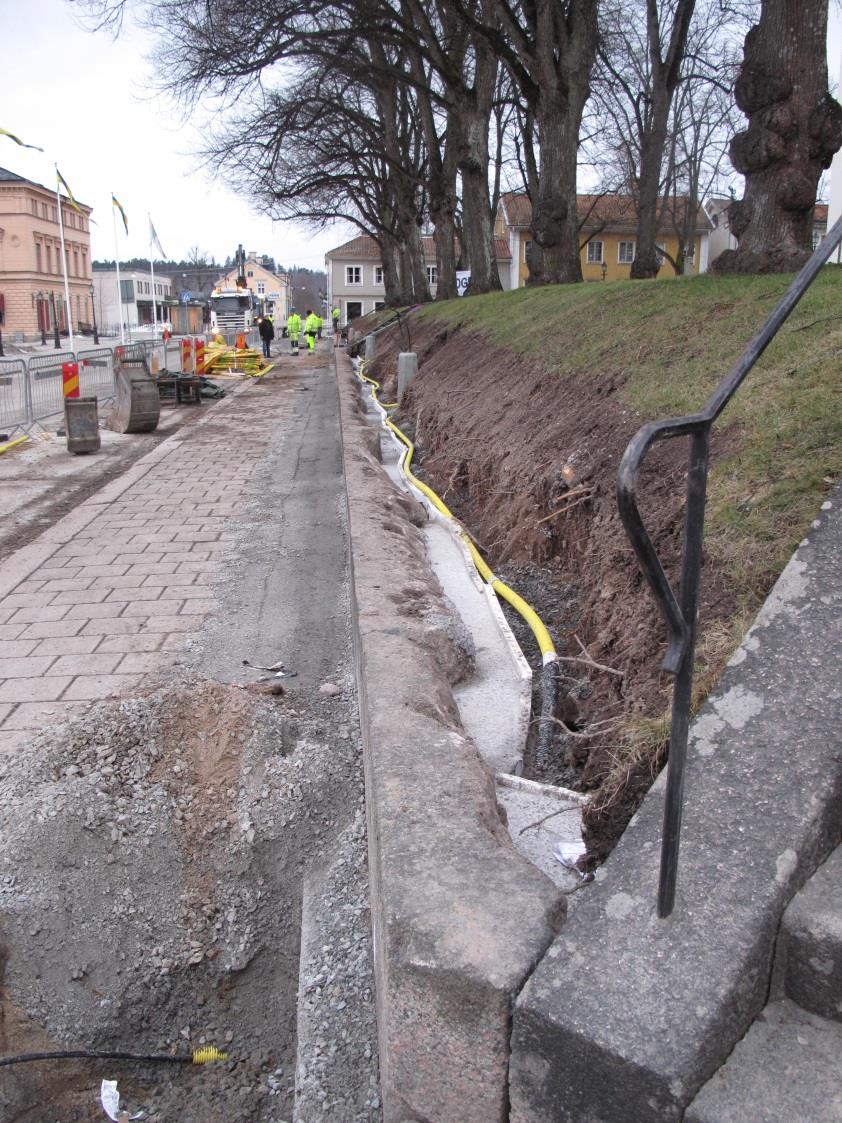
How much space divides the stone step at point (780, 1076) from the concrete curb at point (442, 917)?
1.45 feet

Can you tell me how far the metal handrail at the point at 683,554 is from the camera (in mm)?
1757

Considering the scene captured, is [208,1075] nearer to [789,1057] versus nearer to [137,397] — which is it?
[789,1057]

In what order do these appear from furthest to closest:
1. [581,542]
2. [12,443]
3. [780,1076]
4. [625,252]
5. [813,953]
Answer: [625,252] < [12,443] < [581,542] < [813,953] < [780,1076]

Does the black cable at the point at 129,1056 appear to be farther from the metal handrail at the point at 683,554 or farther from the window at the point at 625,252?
the window at the point at 625,252

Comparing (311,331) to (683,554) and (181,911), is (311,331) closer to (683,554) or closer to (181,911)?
(181,911)

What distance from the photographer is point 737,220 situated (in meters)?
9.07

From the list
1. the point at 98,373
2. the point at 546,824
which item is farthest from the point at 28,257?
the point at 546,824

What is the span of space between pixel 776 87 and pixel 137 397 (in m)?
9.42

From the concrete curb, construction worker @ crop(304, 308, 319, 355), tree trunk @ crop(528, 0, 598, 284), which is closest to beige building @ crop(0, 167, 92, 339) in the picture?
construction worker @ crop(304, 308, 319, 355)

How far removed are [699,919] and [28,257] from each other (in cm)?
6915

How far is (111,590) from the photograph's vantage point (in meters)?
6.16

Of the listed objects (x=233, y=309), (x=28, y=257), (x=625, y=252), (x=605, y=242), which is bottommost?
(x=233, y=309)

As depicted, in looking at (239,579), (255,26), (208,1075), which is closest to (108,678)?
(239,579)

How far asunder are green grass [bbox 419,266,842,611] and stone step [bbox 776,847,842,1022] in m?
1.33
